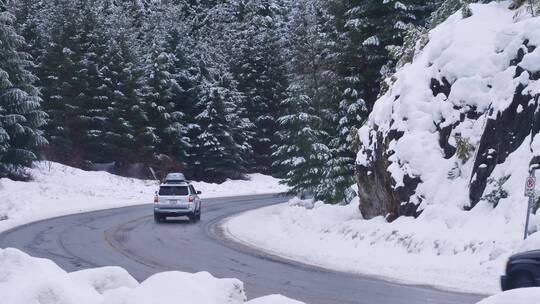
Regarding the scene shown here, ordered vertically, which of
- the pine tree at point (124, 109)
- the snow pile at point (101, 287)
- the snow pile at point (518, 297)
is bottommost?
the snow pile at point (101, 287)

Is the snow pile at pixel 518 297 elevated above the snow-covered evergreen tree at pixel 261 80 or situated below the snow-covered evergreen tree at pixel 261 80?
below

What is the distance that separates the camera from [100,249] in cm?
2073

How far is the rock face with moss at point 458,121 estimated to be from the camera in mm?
18969

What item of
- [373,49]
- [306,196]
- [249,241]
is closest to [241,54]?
[306,196]

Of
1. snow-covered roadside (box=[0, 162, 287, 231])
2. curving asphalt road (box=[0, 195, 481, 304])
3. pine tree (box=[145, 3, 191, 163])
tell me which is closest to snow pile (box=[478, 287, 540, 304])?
curving asphalt road (box=[0, 195, 481, 304])

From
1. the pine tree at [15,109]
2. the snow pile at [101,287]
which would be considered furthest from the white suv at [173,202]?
the snow pile at [101,287]

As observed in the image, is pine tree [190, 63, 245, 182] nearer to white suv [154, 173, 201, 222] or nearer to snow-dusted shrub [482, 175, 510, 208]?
white suv [154, 173, 201, 222]

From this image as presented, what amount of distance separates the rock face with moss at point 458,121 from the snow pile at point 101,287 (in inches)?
490

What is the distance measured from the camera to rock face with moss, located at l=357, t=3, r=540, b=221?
18969 millimetres

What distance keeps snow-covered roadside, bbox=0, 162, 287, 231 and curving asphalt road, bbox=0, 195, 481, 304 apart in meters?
2.92

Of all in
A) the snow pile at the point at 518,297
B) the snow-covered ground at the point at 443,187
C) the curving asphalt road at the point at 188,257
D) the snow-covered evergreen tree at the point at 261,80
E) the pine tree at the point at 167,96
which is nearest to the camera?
the snow pile at the point at 518,297

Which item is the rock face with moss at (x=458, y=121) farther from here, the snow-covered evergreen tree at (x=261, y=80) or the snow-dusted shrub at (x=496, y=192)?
the snow-covered evergreen tree at (x=261, y=80)

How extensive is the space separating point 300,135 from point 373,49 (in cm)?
509

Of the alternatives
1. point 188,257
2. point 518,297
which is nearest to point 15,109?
point 188,257
